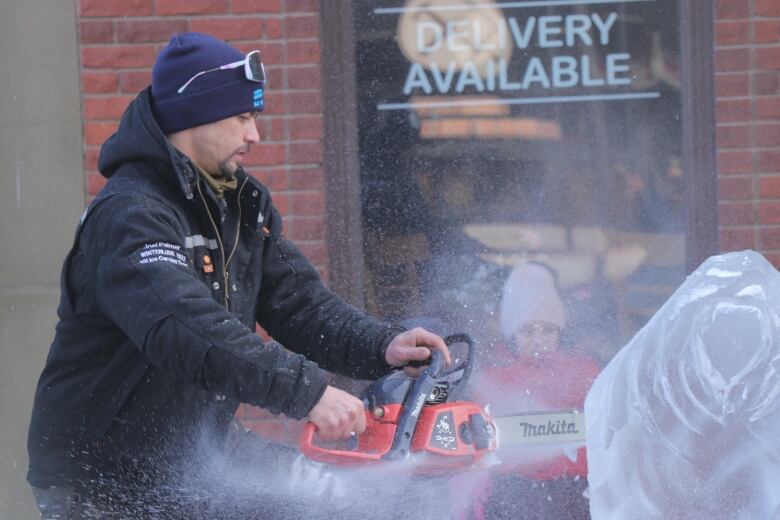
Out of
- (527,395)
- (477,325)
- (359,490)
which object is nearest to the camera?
(359,490)

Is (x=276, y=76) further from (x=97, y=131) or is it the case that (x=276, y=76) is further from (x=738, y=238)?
(x=738, y=238)

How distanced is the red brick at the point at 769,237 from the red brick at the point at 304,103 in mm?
1976

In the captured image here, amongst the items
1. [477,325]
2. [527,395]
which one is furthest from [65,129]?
[527,395]

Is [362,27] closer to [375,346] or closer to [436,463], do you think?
[375,346]

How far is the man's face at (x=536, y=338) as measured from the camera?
4.63m

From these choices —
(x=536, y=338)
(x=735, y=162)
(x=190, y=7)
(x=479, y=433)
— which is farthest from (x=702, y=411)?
(x=190, y=7)

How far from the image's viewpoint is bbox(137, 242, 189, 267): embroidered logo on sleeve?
2.82 metres

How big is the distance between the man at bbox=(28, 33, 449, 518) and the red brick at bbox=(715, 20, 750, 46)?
8.13ft

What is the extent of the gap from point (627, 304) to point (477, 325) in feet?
2.24

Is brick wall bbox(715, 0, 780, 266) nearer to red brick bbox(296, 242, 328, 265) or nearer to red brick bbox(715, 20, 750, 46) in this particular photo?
red brick bbox(715, 20, 750, 46)

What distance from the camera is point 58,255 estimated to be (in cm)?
534

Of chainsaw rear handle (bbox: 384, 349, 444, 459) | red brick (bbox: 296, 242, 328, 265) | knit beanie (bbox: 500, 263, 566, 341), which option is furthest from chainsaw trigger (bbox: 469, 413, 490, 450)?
red brick (bbox: 296, 242, 328, 265)

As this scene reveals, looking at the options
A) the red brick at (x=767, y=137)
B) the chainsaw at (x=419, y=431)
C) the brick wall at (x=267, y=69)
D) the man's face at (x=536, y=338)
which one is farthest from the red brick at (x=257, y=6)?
the chainsaw at (x=419, y=431)

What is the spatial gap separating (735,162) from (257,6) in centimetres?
216
